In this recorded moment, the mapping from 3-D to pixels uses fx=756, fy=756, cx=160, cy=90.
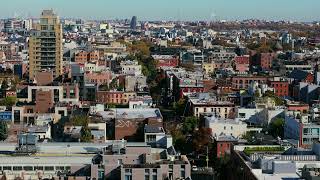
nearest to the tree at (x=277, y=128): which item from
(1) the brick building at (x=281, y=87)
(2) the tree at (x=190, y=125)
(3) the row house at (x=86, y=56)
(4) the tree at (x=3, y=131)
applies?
(2) the tree at (x=190, y=125)

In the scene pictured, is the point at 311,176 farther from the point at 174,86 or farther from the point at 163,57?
the point at 163,57

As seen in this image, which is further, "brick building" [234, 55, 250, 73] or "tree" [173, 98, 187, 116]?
"brick building" [234, 55, 250, 73]

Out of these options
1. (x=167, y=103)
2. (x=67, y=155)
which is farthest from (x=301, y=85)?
(x=67, y=155)

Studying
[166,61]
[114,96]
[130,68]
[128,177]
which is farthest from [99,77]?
[128,177]

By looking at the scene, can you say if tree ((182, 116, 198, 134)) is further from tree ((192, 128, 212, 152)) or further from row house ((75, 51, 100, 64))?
row house ((75, 51, 100, 64))

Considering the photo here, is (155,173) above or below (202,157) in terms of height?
above

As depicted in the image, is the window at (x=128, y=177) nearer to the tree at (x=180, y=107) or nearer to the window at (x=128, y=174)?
the window at (x=128, y=174)

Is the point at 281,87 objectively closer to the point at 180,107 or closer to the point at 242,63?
the point at 180,107

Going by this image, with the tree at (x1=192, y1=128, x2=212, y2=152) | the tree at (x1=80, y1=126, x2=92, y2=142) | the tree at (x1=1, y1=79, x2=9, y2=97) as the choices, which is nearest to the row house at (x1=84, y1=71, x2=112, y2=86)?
the tree at (x1=1, y1=79, x2=9, y2=97)
